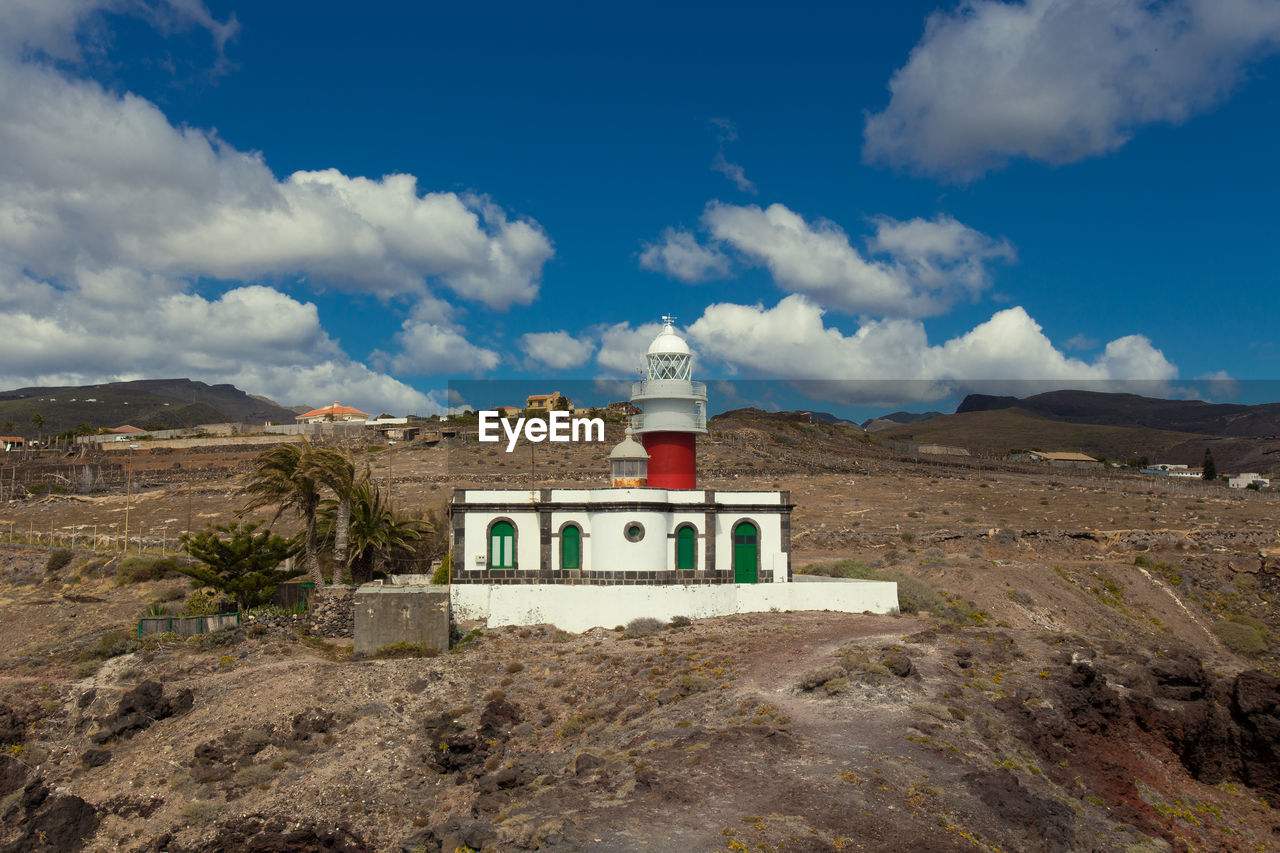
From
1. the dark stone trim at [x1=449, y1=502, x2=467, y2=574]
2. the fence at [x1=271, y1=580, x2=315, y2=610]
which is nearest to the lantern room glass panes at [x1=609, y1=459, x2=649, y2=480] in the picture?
the dark stone trim at [x1=449, y1=502, x2=467, y2=574]

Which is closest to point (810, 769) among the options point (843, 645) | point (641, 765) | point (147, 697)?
point (641, 765)

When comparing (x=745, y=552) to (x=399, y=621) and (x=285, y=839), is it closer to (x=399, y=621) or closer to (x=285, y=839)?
(x=399, y=621)

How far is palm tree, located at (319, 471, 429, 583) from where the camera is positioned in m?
35.5

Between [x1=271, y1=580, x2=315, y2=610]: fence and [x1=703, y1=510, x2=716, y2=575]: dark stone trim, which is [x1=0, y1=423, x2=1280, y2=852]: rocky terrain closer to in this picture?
[x1=271, y1=580, x2=315, y2=610]: fence

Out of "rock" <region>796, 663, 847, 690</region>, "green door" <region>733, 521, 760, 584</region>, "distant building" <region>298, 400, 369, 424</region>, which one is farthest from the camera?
"distant building" <region>298, 400, 369, 424</region>

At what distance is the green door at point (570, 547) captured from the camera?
104 ft

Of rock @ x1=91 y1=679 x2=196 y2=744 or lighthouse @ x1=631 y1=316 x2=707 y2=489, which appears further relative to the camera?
lighthouse @ x1=631 y1=316 x2=707 y2=489

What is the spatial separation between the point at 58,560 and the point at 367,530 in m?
23.4

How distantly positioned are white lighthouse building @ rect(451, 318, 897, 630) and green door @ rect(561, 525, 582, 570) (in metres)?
0.04

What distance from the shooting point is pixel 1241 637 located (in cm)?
4078

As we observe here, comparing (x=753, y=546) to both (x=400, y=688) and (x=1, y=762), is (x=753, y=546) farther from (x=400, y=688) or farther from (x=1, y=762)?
(x=1, y=762)

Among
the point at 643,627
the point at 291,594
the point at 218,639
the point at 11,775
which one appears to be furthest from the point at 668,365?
the point at 11,775

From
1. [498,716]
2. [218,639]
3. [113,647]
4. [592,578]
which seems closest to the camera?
[498,716]

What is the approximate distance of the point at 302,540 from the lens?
38688 mm
